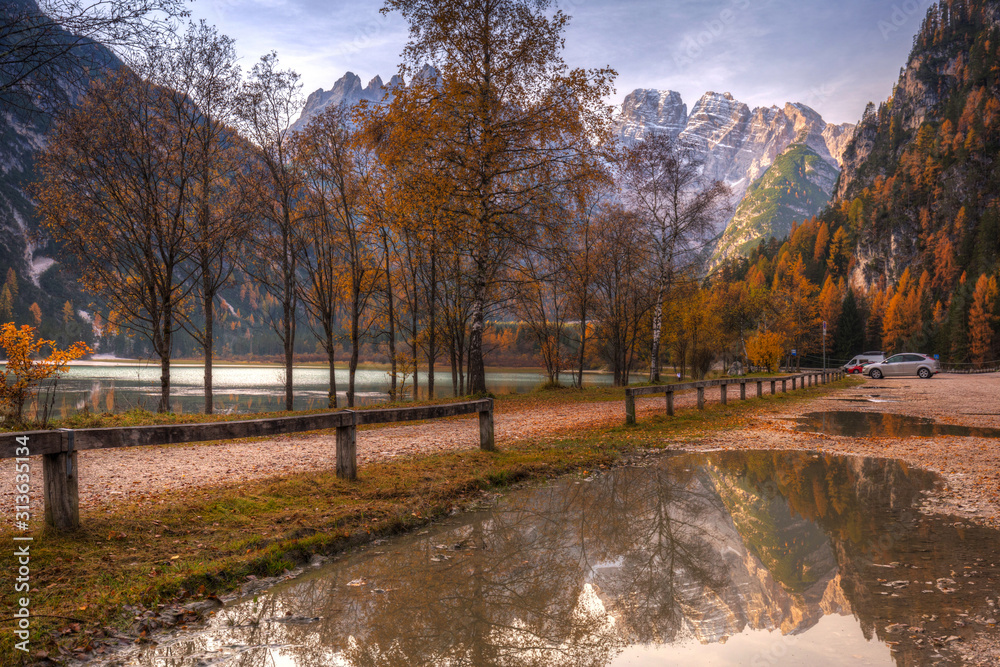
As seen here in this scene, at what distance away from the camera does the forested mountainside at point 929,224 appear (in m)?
93.5

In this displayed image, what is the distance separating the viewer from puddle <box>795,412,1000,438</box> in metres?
12.8

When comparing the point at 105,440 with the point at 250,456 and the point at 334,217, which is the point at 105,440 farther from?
the point at 334,217

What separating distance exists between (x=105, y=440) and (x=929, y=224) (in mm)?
151676

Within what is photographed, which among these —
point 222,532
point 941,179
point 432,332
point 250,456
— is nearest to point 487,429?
point 250,456

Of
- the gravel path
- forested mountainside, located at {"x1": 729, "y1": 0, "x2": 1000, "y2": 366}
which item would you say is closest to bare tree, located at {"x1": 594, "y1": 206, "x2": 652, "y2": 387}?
the gravel path

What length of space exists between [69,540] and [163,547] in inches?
30.0

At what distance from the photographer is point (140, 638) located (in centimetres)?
364

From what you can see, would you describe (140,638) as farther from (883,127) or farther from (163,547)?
(883,127)

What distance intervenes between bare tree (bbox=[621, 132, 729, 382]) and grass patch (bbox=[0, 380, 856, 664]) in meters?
24.4

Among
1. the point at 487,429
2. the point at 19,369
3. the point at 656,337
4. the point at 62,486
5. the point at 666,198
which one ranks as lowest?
the point at 487,429

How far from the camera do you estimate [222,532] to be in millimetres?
5465

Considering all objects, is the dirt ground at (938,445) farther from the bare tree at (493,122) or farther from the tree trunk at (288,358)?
the tree trunk at (288,358)

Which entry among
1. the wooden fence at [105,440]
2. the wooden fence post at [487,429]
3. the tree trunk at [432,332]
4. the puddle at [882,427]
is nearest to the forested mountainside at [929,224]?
the puddle at [882,427]

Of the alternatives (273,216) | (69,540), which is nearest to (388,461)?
(69,540)
